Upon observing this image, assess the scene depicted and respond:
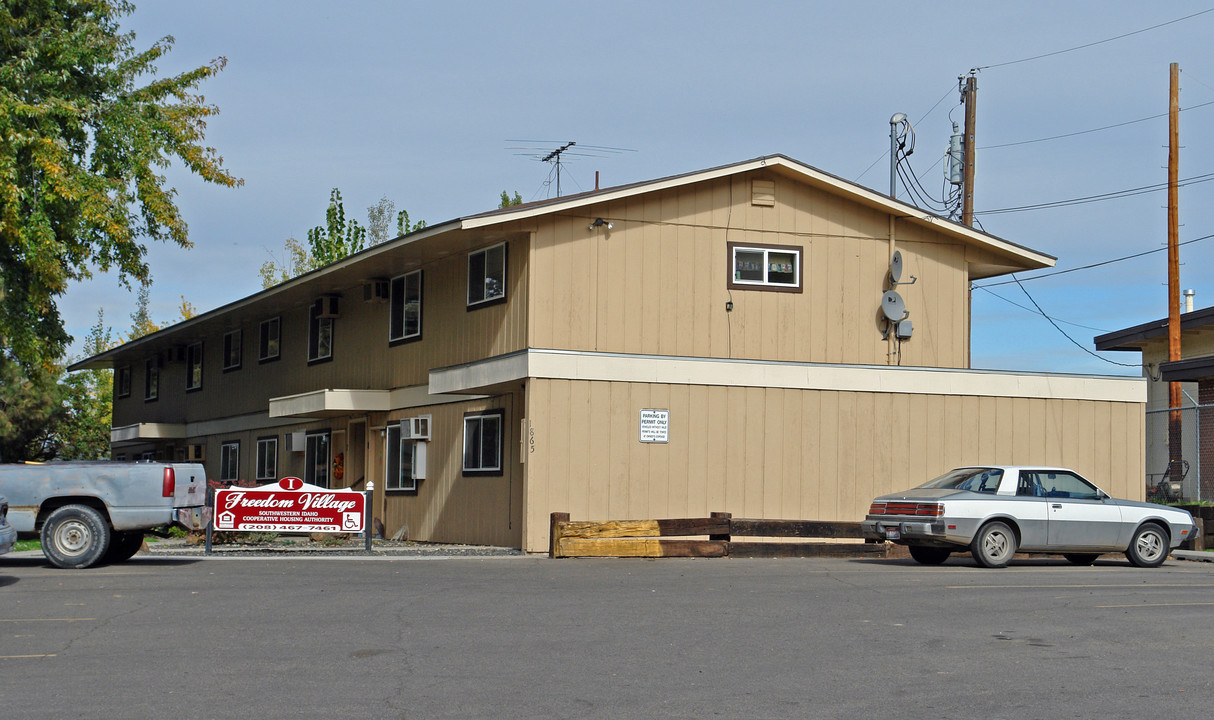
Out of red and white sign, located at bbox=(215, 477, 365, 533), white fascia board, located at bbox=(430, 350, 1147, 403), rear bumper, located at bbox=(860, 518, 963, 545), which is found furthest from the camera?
white fascia board, located at bbox=(430, 350, 1147, 403)

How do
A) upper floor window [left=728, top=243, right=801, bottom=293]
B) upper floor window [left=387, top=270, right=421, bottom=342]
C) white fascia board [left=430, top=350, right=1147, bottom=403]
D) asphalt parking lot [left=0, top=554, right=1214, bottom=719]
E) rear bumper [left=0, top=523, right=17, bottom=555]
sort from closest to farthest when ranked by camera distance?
asphalt parking lot [left=0, top=554, right=1214, bottom=719], rear bumper [left=0, top=523, right=17, bottom=555], white fascia board [left=430, top=350, right=1147, bottom=403], upper floor window [left=728, top=243, right=801, bottom=293], upper floor window [left=387, top=270, right=421, bottom=342]

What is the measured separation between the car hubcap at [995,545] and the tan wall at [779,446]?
13.9ft

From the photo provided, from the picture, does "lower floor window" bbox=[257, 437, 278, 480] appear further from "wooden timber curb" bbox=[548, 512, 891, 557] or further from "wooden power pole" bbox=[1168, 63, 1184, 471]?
"wooden power pole" bbox=[1168, 63, 1184, 471]

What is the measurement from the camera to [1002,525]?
1814cm

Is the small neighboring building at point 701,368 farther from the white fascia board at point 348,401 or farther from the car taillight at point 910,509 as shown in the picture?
the car taillight at point 910,509

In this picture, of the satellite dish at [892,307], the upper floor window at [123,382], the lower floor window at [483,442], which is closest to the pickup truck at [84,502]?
the lower floor window at [483,442]

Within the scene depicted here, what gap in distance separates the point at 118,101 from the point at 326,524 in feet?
33.0

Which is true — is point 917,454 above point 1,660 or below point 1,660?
above

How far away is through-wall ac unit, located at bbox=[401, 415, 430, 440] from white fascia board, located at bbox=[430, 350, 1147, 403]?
2.26 metres

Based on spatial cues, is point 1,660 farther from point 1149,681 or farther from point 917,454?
point 917,454

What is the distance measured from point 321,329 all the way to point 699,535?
43.1 ft

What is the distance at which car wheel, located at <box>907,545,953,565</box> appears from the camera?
62.2ft

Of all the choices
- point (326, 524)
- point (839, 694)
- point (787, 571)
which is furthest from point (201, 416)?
point (839, 694)

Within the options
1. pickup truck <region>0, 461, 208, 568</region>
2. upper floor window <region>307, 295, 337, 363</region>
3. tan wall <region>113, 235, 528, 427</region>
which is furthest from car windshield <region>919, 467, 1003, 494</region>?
upper floor window <region>307, 295, 337, 363</region>
